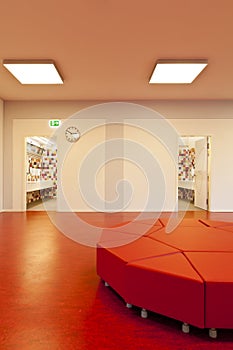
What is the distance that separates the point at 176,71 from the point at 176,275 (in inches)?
194

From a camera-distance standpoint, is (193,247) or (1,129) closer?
(193,247)

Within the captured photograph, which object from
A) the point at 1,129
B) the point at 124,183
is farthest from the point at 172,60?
the point at 1,129

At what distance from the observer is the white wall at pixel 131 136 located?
827cm

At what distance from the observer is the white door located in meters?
8.62

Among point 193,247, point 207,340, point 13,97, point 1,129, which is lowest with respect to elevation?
point 207,340

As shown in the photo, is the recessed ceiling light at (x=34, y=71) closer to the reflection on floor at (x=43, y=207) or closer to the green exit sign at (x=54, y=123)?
the green exit sign at (x=54, y=123)

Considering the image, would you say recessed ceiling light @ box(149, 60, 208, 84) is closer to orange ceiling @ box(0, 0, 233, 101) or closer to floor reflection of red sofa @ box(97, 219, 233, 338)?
orange ceiling @ box(0, 0, 233, 101)

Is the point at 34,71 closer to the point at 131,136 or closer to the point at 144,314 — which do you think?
the point at 131,136

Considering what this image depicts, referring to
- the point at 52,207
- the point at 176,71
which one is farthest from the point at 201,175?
the point at 52,207

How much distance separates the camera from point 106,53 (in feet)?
16.8

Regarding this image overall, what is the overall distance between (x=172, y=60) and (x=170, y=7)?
1725mm

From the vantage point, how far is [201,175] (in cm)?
906

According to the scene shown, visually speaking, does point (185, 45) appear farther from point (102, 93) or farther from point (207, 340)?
point (207, 340)

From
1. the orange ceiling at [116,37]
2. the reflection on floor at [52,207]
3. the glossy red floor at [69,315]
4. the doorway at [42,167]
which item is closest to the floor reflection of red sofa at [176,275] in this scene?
the glossy red floor at [69,315]
